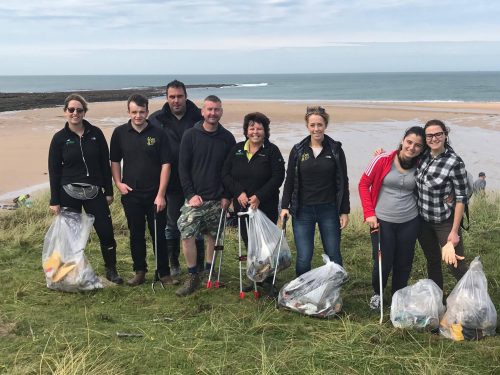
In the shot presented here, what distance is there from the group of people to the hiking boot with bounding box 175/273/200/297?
1cm

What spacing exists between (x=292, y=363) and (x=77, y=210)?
2.74m

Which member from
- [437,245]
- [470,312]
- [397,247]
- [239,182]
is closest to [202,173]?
[239,182]

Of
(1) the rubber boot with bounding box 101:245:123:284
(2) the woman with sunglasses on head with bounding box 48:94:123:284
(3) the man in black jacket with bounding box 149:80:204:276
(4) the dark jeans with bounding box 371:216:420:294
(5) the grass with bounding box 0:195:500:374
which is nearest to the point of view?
(5) the grass with bounding box 0:195:500:374

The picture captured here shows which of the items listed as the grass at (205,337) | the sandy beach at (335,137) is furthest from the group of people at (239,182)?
the sandy beach at (335,137)

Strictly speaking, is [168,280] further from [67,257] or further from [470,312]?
[470,312]

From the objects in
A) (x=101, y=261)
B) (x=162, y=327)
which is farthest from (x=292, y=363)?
(x=101, y=261)

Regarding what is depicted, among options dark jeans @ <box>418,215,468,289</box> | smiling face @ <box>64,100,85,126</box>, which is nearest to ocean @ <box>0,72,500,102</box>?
dark jeans @ <box>418,215,468,289</box>

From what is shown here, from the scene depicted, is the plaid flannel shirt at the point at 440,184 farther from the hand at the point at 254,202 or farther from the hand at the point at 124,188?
the hand at the point at 124,188

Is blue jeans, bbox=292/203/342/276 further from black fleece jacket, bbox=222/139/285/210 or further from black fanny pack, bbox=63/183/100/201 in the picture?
black fanny pack, bbox=63/183/100/201

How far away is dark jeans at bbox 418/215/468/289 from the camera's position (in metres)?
4.03

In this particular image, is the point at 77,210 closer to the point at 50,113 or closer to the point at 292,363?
the point at 292,363

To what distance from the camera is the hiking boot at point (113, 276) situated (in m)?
5.04

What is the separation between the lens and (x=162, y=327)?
3.90m

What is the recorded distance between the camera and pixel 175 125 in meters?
5.12
